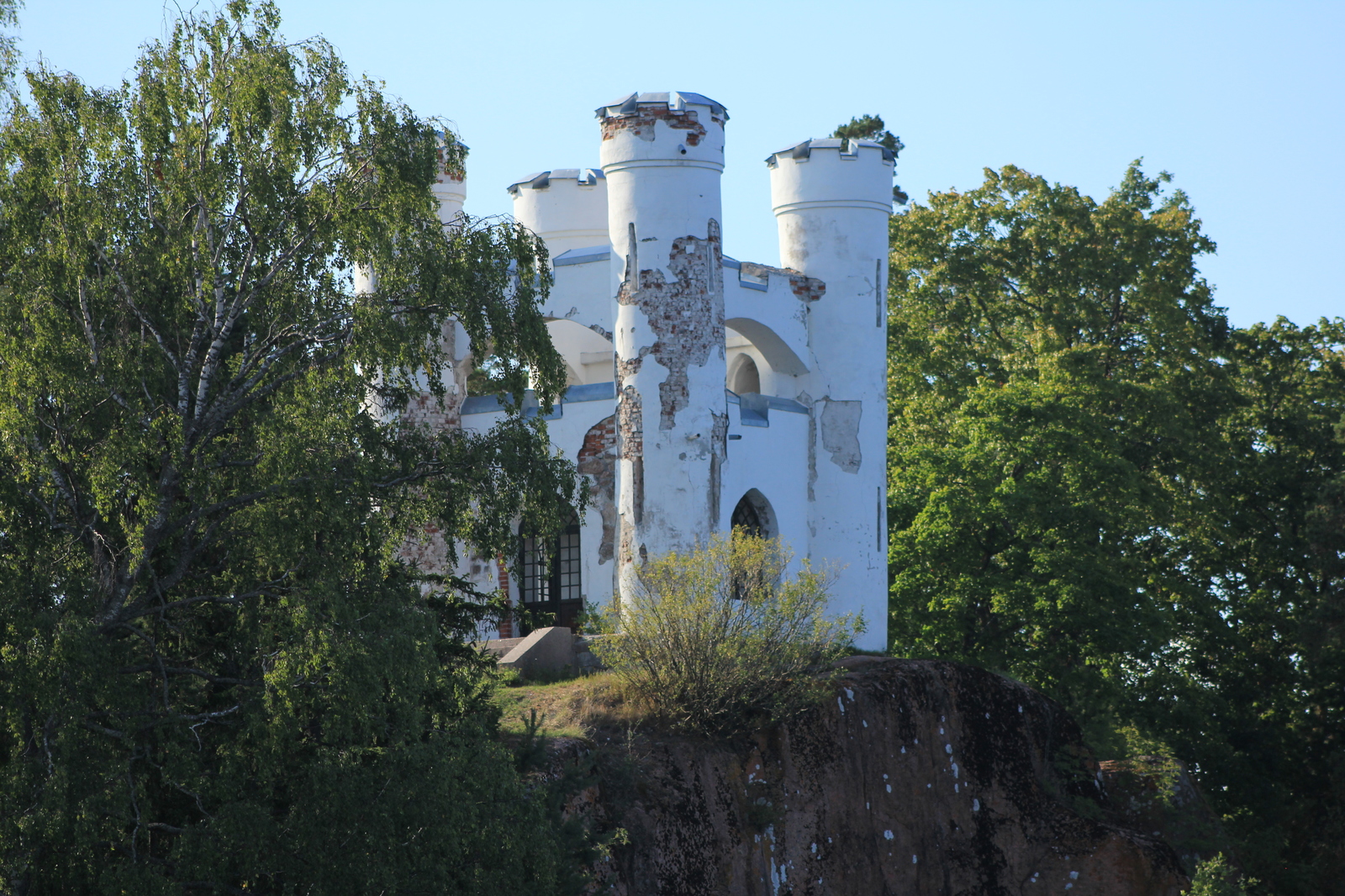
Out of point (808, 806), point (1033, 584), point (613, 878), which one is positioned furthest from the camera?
point (1033, 584)

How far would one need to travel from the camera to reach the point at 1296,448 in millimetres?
33750

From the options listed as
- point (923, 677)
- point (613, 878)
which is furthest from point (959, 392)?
point (613, 878)

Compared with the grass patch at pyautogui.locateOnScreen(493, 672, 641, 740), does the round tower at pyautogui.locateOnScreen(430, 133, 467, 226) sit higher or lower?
higher

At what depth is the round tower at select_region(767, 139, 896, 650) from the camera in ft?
88.1

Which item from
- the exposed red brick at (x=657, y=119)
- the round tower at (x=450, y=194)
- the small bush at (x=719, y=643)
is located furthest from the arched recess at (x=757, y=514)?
the round tower at (x=450, y=194)

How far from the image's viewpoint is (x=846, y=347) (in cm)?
2705

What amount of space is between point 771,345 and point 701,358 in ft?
12.8

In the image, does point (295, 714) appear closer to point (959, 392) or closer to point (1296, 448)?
point (959, 392)

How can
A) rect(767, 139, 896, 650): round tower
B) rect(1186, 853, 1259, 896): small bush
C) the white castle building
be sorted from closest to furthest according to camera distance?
rect(1186, 853, 1259, 896): small bush
the white castle building
rect(767, 139, 896, 650): round tower

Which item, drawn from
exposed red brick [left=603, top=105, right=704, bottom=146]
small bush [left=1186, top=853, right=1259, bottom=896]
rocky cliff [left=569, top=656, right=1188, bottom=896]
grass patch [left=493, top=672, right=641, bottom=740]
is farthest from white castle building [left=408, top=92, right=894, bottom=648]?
small bush [left=1186, top=853, right=1259, bottom=896]

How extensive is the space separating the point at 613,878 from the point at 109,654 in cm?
660

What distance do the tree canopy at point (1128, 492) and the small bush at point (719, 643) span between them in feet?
27.5

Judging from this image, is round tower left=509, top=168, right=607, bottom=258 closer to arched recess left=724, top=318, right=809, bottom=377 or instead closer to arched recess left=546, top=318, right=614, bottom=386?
arched recess left=546, top=318, right=614, bottom=386

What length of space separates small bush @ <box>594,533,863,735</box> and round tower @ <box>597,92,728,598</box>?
1.88 meters
